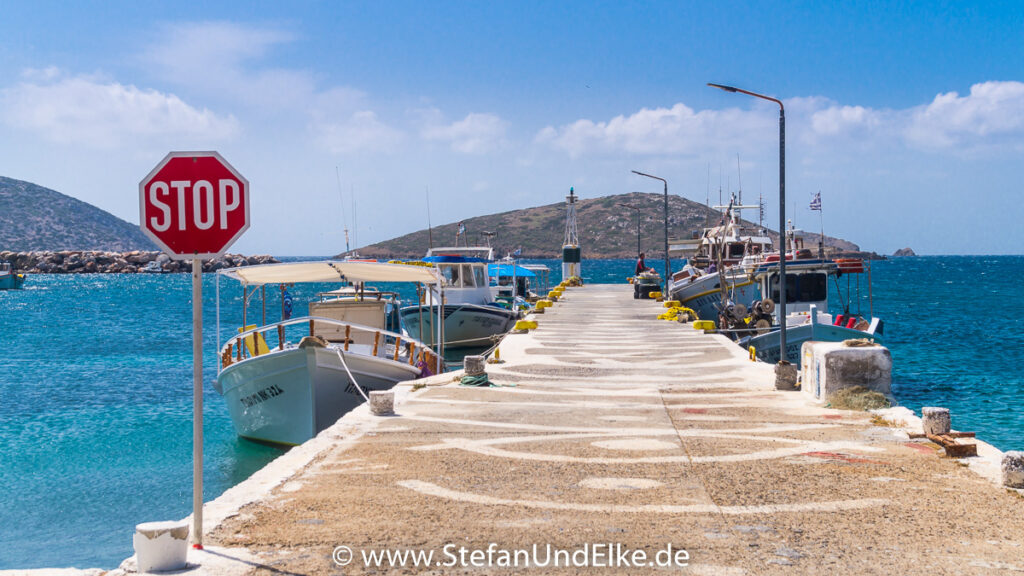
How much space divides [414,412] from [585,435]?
2724 millimetres

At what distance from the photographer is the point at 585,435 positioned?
10562mm

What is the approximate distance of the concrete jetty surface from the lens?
6.09 meters

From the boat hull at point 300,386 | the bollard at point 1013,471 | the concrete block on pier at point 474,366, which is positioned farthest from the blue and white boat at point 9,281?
the bollard at point 1013,471

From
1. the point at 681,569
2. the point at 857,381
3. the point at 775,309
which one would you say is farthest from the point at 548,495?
the point at 775,309

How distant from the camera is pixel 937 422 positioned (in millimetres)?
9781

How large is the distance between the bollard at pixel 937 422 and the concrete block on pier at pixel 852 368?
2.08m

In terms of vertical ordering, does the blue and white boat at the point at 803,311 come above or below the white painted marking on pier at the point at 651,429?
above

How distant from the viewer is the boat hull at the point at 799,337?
77.6ft

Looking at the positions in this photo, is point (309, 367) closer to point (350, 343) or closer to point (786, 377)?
point (350, 343)

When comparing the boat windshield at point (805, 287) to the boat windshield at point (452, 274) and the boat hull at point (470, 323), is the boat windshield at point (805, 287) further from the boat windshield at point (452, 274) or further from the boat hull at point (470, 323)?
the boat windshield at point (452, 274)

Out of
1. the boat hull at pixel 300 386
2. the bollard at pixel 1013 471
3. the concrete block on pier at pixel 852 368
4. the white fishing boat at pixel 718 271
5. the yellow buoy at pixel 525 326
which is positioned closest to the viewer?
the bollard at pixel 1013 471

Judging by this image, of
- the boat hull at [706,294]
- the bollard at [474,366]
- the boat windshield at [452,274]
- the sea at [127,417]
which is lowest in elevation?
the sea at [127,417]

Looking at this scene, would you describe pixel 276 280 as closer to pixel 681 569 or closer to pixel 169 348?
pixel 681 569

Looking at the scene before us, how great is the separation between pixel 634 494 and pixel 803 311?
76.5ft
